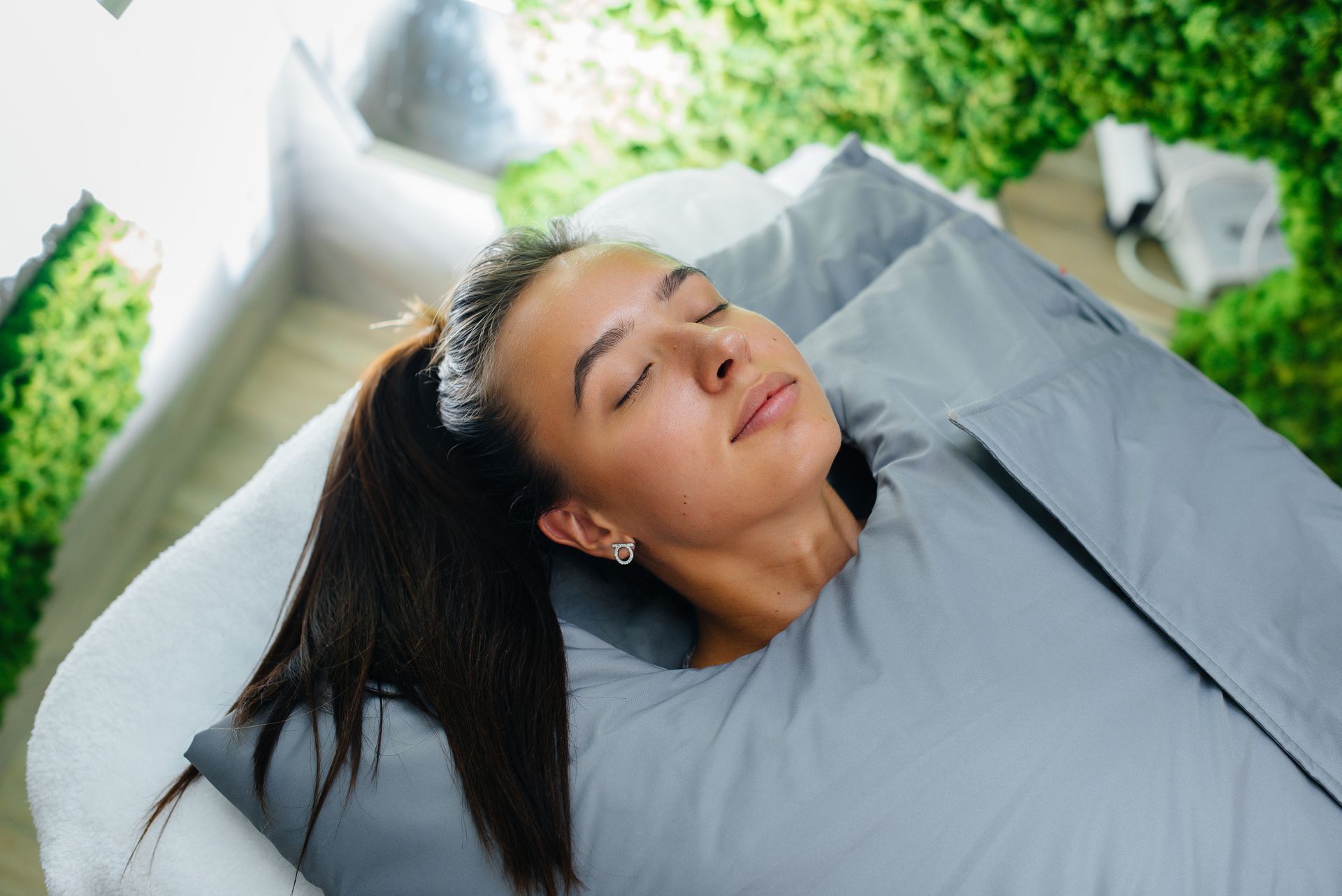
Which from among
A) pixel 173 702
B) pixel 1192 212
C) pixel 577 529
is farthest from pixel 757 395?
pixel 1192 212

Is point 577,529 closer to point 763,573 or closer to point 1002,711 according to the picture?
point 763,573

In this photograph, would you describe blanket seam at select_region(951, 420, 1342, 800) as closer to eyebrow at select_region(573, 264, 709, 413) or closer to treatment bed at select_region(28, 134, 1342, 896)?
treatment bed at select_region(28, 134, 1342, 896)

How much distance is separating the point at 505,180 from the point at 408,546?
45.8 inches

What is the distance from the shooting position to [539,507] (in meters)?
1.32

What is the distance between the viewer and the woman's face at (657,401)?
1.15 metres

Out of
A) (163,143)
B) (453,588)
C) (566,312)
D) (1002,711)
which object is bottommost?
(1002,711)

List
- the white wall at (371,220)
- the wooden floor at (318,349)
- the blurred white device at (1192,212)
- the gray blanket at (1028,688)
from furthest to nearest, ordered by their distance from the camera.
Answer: the blurred white device at (1192,212)
the white wall at (371,220)
the wooden floor at (318,349)
the gray blanket at (1028,688)

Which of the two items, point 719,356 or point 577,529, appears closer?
point 719,356

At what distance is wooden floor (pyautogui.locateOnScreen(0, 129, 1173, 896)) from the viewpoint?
6.73 feet

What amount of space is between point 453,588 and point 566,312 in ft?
1.32

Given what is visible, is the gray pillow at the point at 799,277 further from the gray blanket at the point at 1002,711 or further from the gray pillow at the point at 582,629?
the gray blanket at the point at 1002,711

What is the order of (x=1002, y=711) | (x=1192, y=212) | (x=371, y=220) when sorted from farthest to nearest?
(x=1192, y=212)
(x=371, y=220)
(x=1002, y=711)

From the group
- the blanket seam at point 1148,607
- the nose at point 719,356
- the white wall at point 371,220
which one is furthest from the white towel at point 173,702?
the blanket seam at point 1148,607

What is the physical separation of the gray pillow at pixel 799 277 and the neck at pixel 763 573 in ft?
0.33
